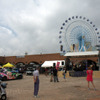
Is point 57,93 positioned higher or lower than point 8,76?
lower

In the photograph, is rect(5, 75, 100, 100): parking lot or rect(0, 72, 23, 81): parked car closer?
rect(5, 75, 100, 100): parking lot

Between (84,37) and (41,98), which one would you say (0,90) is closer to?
(41,98)

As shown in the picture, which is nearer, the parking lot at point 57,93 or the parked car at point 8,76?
the parking lot at point 57,93

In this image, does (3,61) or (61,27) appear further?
(3,61)

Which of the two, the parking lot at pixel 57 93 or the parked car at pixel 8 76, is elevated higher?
the parked car at pixel 8 76

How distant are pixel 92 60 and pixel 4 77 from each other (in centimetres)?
2139

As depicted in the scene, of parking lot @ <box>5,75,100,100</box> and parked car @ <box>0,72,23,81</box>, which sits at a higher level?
parked car @ <box>0,72,23,81</box>

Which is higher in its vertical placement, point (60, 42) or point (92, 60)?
point (60, 42)

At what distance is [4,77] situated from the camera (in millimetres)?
16922

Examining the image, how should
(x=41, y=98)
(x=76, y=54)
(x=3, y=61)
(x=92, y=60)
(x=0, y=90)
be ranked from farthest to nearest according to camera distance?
(x=3, y=61)
(x=92, y=60)
(x=76, y=54)
(x=41, y=98)
(x=0, y=90)

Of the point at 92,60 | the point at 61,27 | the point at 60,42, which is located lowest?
the point at 92,60

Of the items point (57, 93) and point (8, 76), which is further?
point (8, 76)

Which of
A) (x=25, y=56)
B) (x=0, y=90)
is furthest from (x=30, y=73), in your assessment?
(x=0, y=90)

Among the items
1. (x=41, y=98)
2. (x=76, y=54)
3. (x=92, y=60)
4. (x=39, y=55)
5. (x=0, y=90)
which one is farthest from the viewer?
(x=39, y=55)
